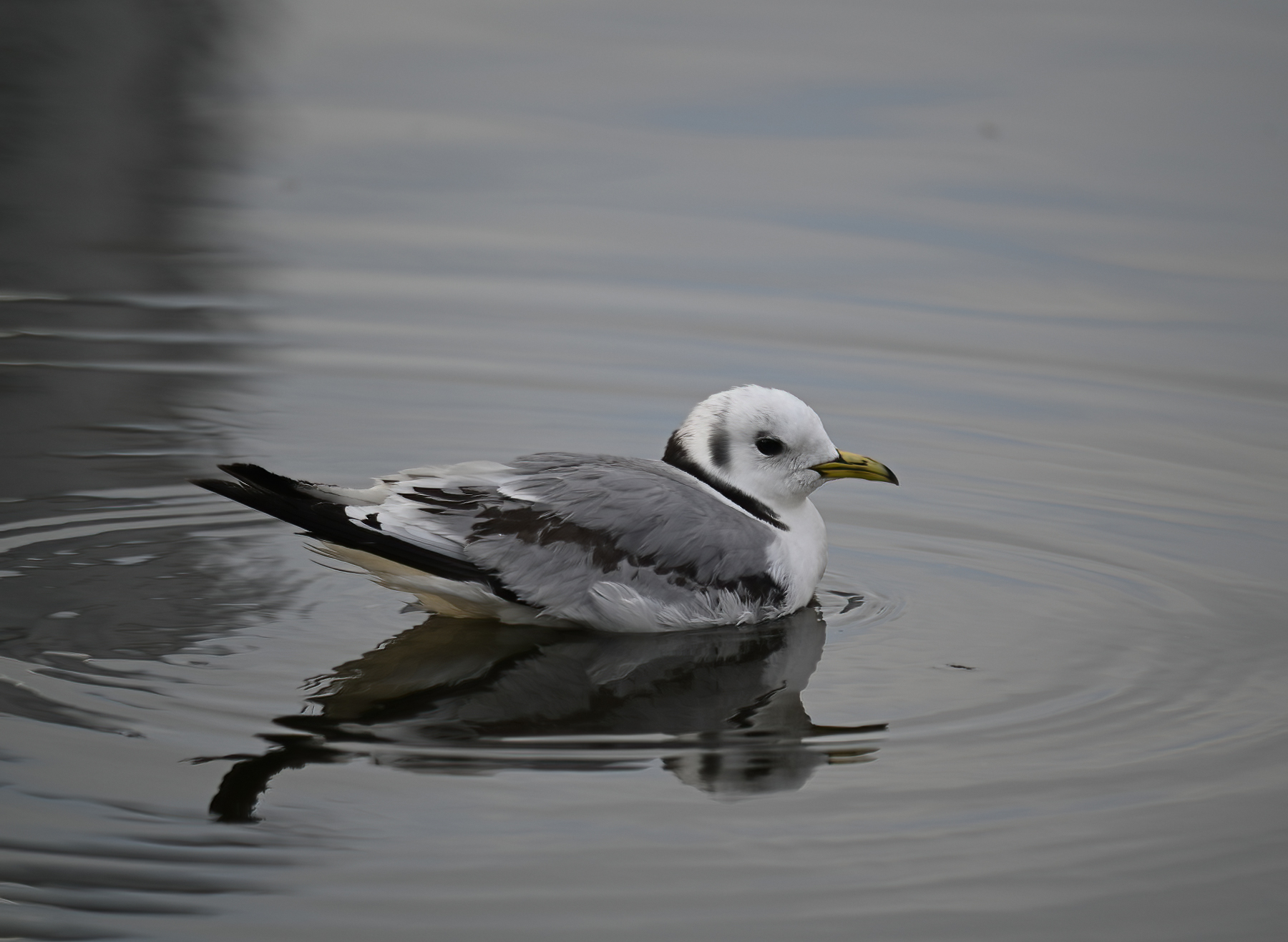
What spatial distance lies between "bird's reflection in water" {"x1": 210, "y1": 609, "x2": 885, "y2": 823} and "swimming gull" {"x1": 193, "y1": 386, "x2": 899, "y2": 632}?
0.44ft

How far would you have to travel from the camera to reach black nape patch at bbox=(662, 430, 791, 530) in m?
7.10

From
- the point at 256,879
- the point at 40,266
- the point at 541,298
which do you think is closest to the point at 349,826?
the point at 256,879

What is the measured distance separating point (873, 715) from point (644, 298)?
5.82 m

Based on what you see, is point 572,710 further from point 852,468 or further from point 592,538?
point 852,468

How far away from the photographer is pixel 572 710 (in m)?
5.85

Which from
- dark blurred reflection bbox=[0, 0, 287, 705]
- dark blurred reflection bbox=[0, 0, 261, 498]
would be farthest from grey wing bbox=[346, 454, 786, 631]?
dark blurred reflection bbox=[0, 0, 261, 498]

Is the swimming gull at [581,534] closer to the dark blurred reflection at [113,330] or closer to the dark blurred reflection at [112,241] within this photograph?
the dark blurred reflection at [113,330]

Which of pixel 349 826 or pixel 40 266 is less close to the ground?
pixel 40 266

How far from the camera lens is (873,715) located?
19.4 feet

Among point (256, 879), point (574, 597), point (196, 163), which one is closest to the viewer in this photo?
point (256, 879)

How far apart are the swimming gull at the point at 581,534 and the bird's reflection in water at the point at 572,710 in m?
0.13

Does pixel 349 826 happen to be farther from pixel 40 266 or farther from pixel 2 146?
pixel 2 146

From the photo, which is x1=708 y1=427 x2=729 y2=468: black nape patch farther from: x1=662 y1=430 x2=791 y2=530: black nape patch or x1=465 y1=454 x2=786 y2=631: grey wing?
x1=465 y1=454 x2=786 y2=631: grey wing

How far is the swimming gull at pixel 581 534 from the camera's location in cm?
630
